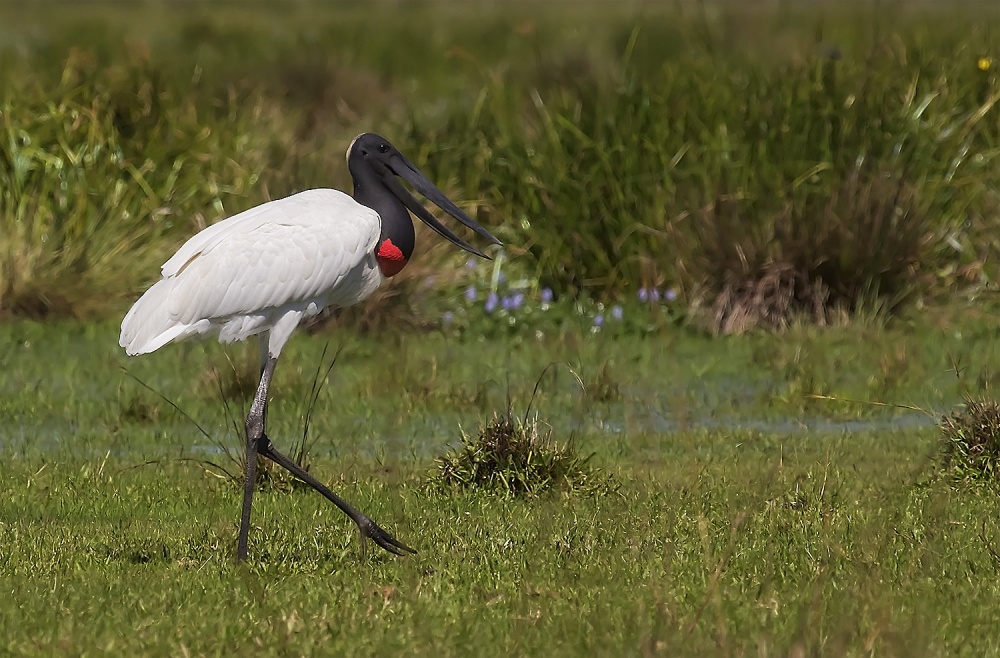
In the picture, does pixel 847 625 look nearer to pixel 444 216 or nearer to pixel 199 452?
pixel 199 452

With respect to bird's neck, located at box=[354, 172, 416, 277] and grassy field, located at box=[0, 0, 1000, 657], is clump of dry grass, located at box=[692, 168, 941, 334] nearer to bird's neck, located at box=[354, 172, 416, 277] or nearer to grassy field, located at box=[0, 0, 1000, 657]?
grassy field, located at box=[0, 0, 1000, 657]

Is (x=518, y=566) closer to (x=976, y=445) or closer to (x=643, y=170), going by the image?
(x=976, y=445)

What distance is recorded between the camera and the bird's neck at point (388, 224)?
24.3 ft

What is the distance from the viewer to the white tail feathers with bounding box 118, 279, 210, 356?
7.20m

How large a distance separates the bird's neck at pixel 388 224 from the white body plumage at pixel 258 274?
7 cm

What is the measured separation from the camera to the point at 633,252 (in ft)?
44.4

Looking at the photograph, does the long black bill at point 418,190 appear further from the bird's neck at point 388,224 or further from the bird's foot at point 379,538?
the bird's foot at point 379,538

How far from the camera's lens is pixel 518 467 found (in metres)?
8.02

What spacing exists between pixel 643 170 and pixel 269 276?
672 cm

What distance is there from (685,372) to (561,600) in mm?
5389

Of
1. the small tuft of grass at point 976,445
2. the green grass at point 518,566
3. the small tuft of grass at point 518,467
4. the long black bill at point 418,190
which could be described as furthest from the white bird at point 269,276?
the small tuft of grass at point 976,445

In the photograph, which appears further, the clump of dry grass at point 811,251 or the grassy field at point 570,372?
the clump of dry grass at point 811,251

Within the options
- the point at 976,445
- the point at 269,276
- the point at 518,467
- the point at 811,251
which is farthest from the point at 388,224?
the point at 811,251

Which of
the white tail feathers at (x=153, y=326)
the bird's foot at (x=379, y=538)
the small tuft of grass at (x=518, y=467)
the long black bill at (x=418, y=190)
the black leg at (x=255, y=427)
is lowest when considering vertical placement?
the small tuft of grass at (x=518, y=467)
